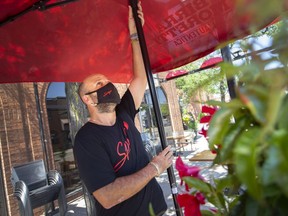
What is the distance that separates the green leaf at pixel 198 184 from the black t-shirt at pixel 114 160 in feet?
4.24

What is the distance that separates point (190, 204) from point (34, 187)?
3913 mm

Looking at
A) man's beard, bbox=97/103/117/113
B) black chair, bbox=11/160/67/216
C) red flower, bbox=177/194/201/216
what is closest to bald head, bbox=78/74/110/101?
man's beard, bbox=97/103/117/113

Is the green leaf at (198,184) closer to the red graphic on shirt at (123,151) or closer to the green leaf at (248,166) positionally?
the green leaf at (248,166)

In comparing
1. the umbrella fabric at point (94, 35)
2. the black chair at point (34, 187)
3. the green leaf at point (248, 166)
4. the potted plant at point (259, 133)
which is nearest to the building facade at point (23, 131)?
the black chair at point (34, 187)

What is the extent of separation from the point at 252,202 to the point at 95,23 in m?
2.06

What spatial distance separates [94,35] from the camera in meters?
2.38

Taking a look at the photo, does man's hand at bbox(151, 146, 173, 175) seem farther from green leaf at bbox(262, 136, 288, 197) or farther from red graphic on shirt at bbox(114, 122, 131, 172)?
green leaf at bbox(262, 136, 288, 197)

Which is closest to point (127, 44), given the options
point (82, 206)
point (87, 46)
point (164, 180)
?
point (87, 46)

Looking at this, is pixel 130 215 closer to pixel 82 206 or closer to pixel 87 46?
pixel 87 46

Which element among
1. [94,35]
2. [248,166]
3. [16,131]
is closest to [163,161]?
[94,35]

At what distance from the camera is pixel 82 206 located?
645 cm

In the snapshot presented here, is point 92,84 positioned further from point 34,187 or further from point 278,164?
point 34,187

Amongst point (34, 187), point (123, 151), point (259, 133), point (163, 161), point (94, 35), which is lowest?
point (34, 187)

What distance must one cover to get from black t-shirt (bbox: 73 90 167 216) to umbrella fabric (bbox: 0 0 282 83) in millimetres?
725
